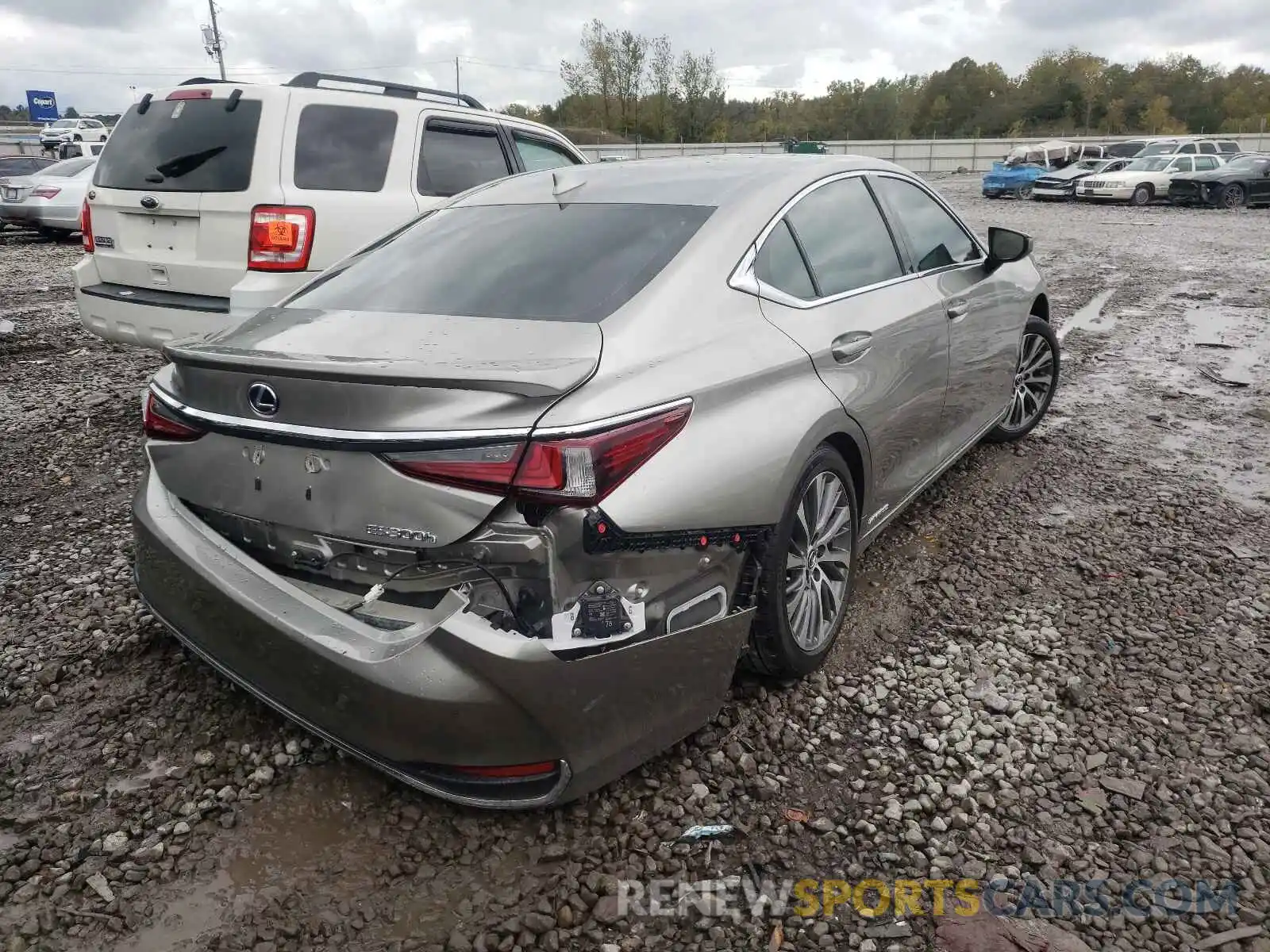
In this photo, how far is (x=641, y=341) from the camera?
2.40m

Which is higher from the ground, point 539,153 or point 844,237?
point 539,153

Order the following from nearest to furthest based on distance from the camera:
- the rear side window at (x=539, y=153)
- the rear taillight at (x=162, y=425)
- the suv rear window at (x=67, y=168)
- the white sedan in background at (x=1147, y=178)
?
the rear taillight at (x=162, y=425) → the rear side window at (x=539, y=153) → the suv rear window at (x=67, y=168) → the white sedan in background at (x=1147, y=178)

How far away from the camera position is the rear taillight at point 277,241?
5020mm

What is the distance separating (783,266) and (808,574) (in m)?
0.98

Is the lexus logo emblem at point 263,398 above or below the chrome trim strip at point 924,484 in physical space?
above

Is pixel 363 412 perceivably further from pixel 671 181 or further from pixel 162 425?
pixel 671 181

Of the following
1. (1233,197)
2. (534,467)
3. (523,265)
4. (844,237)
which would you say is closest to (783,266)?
(844,237)

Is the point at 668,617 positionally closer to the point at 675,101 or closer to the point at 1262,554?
the point at 1262,554

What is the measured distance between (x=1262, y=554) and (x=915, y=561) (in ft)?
4.78

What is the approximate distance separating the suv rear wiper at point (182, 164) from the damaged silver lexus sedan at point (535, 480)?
2.55 m

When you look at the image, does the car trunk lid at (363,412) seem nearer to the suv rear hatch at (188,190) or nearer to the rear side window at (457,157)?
the suv rear hatch at (188,190)

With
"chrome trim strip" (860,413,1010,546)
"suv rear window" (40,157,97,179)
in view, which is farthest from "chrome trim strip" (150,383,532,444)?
"suv rear window" (40,157,97,179)

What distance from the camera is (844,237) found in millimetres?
3408

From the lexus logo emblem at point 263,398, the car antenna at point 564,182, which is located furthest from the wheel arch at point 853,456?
the lexus logo emblem at point 263,398
